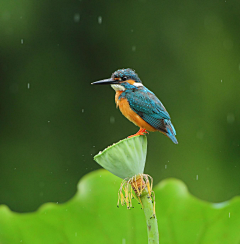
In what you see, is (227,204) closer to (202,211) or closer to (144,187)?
(202,211)

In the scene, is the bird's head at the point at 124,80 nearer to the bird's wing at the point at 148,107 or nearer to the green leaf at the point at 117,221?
the bird's wing at the point at 148,107

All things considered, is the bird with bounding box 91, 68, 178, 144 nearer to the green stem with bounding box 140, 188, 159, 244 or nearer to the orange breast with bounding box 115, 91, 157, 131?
the orange breast with bounding box 115, 91, 157, 131

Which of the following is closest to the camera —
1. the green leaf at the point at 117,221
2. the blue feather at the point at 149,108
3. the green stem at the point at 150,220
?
the green stem at the point at 150,220

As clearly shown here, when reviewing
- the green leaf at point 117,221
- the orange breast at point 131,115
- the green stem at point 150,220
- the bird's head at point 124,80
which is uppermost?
the bird's head at point 124,80

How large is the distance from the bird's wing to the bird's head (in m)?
0.02

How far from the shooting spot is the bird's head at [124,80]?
870 millimetres

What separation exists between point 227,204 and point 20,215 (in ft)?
1.84

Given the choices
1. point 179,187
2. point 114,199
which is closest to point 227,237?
point 179,187

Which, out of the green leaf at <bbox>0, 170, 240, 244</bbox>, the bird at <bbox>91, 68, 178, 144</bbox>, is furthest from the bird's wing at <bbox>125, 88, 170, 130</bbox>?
the green leaf at <bbox>0, 170, 240, 244</bbox>

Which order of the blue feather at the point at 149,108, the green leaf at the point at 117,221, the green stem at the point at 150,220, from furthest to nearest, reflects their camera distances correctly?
1. the green leaf at the point at 117,221
2. the blue feather at the point at 149,108
3. the green stem at the point at 150,220

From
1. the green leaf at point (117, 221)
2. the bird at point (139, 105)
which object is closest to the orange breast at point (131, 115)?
the bird at point (139, 105)

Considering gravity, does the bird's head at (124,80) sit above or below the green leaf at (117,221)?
above

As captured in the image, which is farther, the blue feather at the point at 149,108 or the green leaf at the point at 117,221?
the green leaf at the point at 117,221

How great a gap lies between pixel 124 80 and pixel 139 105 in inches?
3.0
